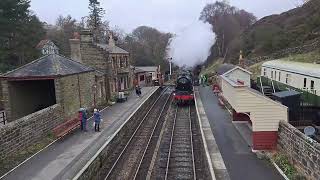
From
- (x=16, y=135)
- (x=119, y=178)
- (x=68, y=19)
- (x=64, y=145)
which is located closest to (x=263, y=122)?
(x=119, y=178)

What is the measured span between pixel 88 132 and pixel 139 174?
6.31m

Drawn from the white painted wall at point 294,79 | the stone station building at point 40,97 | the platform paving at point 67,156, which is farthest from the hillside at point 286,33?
the platform paving at point 67,156

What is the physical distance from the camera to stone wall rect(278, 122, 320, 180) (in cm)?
1209

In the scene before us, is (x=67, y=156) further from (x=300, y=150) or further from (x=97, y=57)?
(x=97, y=57)

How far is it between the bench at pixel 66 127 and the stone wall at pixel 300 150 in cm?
1066

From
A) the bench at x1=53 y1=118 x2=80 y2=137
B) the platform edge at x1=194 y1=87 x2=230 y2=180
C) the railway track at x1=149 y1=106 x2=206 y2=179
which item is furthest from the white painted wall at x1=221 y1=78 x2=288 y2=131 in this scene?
the bench at x1=53 y1=118 x2=80 y2=137

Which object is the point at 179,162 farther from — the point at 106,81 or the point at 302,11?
the point at 302,11

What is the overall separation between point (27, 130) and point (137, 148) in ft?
18.3

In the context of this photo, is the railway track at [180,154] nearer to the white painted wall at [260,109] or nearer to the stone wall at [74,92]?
the white painted wall at [260,109]

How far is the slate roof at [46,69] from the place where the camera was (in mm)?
21031

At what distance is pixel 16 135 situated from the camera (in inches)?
622

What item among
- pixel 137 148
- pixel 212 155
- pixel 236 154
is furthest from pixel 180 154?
pixel 236 154

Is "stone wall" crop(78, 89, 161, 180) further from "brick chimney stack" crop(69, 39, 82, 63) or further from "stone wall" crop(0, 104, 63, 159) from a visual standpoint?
"brick chimney stack" crop(69, 39, 82, 63)

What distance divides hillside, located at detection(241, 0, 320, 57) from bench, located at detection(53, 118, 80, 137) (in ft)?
121
